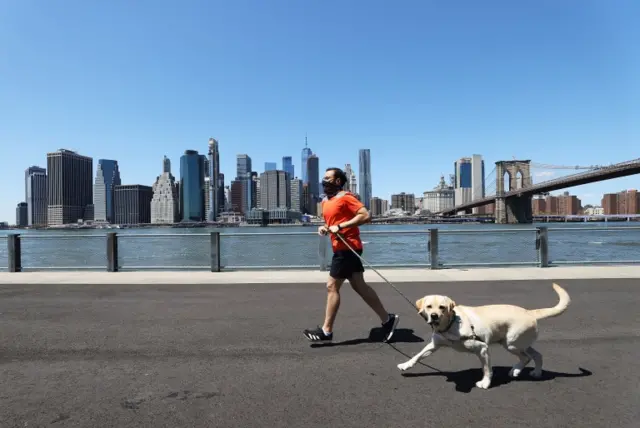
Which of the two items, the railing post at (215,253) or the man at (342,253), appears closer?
the man at (342,253)

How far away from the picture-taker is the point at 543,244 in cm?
1045

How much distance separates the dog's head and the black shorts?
126 centimetres

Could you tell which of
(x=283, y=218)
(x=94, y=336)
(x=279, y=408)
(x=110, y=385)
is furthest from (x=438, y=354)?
(x=283, y=218)

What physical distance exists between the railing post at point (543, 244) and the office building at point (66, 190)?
189 metres

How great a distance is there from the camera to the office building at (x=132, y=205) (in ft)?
586

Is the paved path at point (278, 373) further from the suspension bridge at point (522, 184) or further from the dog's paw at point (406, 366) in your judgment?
the suspension bridge at point (522, 184)

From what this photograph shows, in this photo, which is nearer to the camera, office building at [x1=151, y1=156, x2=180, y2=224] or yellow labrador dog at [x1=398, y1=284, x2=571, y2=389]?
yellow labrador dog at [x1=398, y1=284, x2=571, y2=389]

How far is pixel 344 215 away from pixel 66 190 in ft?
660

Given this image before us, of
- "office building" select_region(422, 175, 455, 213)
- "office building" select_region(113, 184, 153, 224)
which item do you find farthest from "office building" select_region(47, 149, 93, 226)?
"office building" select_region(422, 175, 455, 213)

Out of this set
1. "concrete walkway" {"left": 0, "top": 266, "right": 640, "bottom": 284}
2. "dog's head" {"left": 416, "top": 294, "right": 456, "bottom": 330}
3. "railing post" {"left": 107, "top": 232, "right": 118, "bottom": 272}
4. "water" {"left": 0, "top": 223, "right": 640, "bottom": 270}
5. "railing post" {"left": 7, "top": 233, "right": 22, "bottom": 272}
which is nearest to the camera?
"dog's head" {"left": 416, "top": 294, "right": 456, "bottom": 330}

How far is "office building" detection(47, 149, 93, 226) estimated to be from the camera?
173750 mm

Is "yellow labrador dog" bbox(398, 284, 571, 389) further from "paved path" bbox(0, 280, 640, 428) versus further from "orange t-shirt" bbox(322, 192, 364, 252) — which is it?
"orange t-shirt" bbox(322, 192, 364, 252)

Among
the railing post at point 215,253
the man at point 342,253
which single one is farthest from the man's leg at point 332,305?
the railing post at point 215,253

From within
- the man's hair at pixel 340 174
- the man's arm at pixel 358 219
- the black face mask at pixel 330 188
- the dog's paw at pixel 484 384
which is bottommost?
the dog's paw at pixel 484 384
